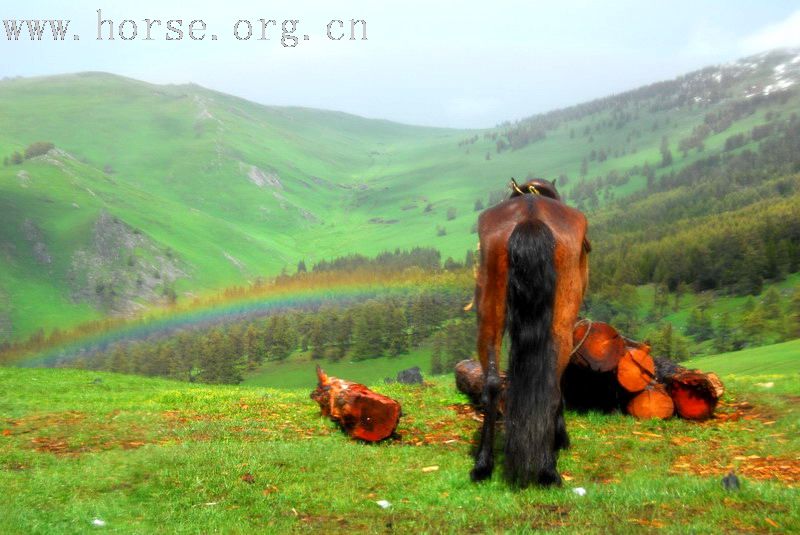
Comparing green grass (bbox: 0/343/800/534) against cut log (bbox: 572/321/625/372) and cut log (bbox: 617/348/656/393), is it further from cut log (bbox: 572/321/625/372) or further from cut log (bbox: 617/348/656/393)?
cut log (bbox: 572/321/625/372)

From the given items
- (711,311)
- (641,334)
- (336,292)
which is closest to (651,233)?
(711,311)

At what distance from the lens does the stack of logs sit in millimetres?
12602

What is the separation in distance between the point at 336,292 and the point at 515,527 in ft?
611

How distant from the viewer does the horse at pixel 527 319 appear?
8109 mm

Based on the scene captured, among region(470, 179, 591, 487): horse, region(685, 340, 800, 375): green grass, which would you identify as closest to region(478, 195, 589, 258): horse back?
region(470, 179, 591, 487): horse

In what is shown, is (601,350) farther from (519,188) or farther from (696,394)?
(519,188)

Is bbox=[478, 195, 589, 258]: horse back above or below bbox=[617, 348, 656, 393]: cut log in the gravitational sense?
above

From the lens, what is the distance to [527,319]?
28.0ft

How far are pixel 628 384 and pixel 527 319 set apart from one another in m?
5.51

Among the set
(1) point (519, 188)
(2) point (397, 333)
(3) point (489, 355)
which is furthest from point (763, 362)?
(2) point (397, 333)

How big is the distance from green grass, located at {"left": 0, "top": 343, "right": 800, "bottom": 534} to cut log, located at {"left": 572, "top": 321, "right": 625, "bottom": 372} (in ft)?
3.65

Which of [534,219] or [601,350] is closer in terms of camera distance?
[534,219]

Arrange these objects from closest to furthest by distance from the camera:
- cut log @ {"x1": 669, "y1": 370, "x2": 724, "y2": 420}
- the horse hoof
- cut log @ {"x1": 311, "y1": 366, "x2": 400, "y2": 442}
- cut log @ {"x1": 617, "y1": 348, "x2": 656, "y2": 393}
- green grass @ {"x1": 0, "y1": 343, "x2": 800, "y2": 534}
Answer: green grass @ {"x1": 0, "y1": 343, "x2": 800, "y2": 534} → the horse hoof → cut log @ {"x1": 311, "y1": 366, "x2": 400, "y2": 442} → cut log @ {"x1": 669, "y1": 370, "x2": 724, "y2": 420} → cut log @ {"x1": 617, "y1": 348, "x2": 656, "y2": 393}

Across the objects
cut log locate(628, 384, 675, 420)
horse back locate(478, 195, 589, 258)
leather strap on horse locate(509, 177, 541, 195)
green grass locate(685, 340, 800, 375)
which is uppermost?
leather strap on horse locate(509, 177, 541, 195)
